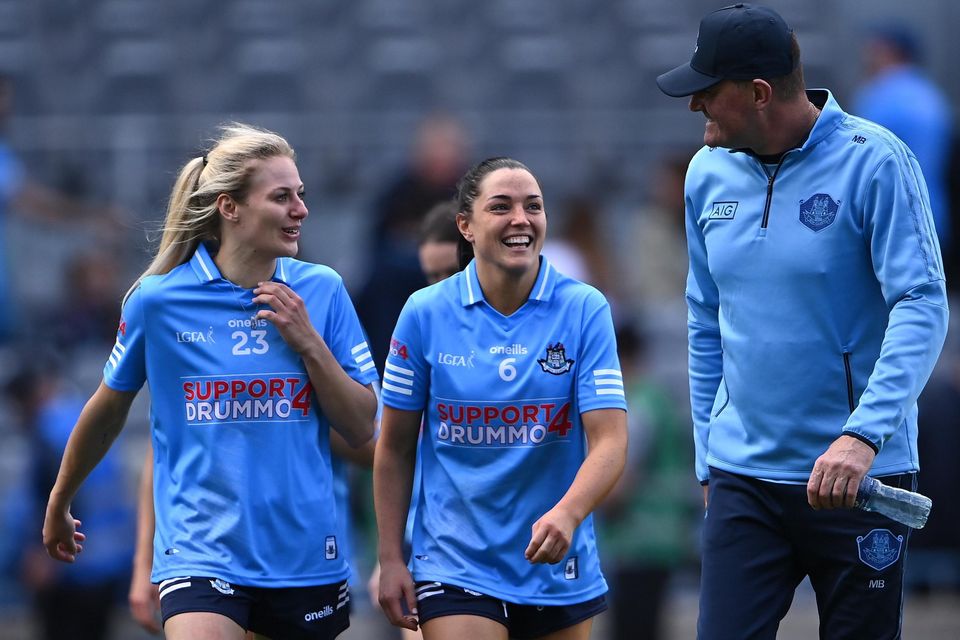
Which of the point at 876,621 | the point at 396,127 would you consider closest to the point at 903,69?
the point at 396,127

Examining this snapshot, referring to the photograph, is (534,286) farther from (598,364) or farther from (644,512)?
(644,512)

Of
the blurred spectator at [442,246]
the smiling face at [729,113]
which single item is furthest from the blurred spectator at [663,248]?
the smiling face at [729,113]

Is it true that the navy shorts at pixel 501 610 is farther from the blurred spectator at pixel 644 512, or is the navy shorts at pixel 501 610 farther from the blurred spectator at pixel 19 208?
the blurred spectator at pixel 19 208

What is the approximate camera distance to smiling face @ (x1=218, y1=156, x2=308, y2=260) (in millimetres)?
A: 4754

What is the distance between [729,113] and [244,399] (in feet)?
5.42

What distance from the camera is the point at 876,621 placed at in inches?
171

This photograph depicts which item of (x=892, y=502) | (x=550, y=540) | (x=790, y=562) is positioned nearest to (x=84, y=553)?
(x=550, y=540)

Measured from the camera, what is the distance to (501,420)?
15.1 feet

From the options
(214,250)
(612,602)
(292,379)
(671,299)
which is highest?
(214,250)

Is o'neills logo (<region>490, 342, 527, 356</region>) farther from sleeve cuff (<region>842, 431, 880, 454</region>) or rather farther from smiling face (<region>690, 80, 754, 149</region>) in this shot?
sleeve cuff (<region>842, 431, 880, 454</region>)

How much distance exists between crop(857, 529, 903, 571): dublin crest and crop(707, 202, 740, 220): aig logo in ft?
3.24

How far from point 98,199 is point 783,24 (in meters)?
7.60

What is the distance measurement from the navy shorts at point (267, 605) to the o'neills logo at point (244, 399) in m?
0.49

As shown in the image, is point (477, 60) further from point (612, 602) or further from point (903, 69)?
point (612, 602)
